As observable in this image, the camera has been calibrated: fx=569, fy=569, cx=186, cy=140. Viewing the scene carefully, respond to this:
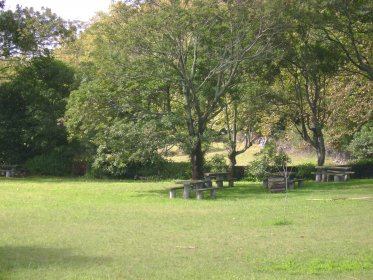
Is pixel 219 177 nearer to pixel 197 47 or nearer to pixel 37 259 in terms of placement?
pixel 197 47

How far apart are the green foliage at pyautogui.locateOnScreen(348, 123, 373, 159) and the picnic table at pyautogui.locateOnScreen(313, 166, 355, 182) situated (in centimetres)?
207

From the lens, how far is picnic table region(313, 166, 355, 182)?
96.9ft

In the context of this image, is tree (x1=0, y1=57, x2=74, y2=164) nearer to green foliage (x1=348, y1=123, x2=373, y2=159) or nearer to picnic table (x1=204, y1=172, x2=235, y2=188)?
picnic table (x1=204, y1=172, x2=235, y2=188)

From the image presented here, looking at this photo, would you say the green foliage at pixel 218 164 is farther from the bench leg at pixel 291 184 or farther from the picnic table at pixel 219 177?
the bench leg at pixel 291 184

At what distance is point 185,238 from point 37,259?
10.9ft

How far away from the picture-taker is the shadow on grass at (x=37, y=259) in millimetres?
8664

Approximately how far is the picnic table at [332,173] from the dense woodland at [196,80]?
187 cm

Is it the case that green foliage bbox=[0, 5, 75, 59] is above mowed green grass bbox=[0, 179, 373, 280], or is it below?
above

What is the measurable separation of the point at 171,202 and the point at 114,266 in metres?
10.8

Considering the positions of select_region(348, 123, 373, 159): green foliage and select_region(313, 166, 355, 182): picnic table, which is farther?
select_region(348, 123, 373, 159): green foliage

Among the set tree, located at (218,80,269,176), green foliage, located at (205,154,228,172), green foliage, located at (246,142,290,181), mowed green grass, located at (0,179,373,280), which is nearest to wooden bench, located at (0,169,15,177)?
green foliage, located at (205,154,228,172)

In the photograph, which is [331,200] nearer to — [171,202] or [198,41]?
[171,202]

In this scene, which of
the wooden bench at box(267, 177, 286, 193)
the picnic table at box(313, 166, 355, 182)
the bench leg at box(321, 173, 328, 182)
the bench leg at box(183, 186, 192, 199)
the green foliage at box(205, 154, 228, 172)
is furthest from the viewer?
the green foliage at box(205, 154, 228, 172)

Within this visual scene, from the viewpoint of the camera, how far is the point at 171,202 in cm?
1934
